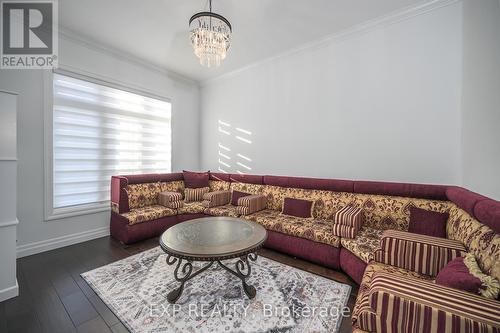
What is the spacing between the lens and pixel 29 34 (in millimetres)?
2605

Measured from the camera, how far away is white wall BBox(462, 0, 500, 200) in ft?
6.37

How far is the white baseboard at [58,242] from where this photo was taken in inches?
99.1

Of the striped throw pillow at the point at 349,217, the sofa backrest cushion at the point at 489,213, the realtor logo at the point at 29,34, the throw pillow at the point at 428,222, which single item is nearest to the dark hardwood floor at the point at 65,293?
the striped throw pillow at the point at 349,217

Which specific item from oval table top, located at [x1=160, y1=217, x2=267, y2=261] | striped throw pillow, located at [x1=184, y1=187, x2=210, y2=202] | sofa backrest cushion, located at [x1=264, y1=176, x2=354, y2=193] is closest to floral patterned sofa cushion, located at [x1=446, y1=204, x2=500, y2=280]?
sofa backrest cushion, located at [x1=264, y1=176, x2=354, y2=193]

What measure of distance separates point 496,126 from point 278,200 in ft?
8.05

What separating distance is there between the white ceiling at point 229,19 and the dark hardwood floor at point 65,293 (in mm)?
2970

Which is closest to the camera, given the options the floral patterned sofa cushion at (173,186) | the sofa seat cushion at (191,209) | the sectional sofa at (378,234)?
the sectional sofa at (378,234)

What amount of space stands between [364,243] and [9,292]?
3204 millimetres

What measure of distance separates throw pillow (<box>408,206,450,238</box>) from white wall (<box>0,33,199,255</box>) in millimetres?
4173

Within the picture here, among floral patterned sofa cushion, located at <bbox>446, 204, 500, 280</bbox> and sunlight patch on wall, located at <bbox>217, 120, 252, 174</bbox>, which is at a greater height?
sunlight patch on wall, located at <bbox>217, 120, 252, 174</bbox>

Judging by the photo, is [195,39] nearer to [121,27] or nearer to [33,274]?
[121,27]

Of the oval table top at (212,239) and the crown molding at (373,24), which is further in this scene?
the crown molding at (373,24)

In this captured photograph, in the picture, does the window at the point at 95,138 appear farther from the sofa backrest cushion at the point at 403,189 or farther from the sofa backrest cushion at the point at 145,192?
the sofa backrest cushion at the point at 403,189

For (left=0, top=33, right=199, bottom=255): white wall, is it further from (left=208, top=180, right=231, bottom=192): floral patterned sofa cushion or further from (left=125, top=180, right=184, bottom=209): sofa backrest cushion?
(left=208, top=180, right=231, bottom=192): floral patterned sofa cushion
